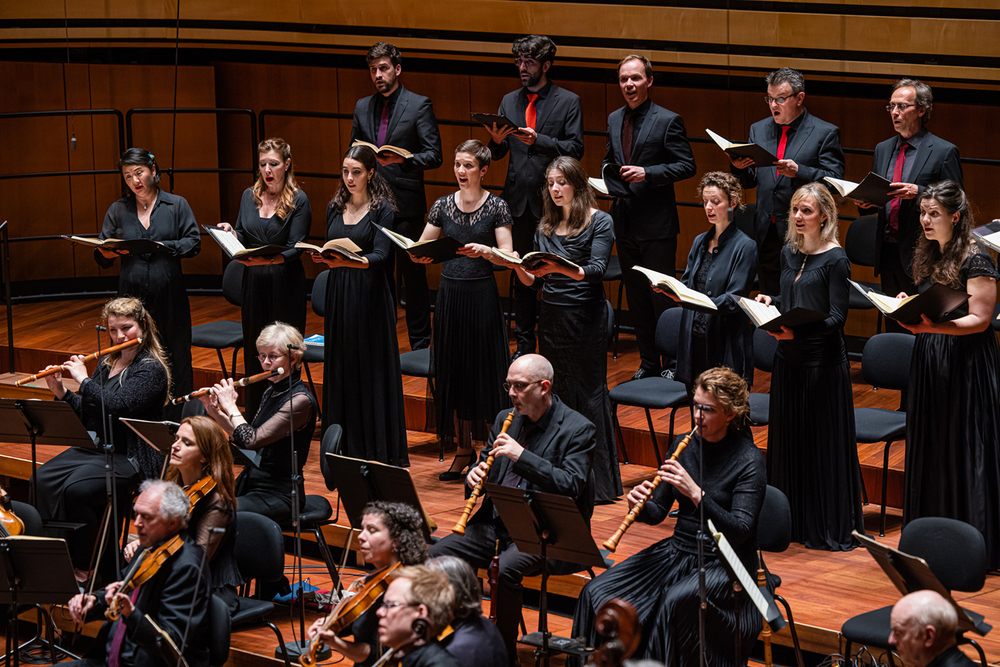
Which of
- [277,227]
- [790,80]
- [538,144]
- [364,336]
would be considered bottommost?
[364,336]

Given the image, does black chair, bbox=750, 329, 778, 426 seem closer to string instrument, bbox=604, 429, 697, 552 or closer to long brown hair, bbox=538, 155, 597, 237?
long brown hair, bbox=538, 155, 597, 237

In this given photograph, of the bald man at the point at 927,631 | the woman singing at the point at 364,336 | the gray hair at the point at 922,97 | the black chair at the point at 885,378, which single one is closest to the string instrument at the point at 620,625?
the bald man at the point at 927,631

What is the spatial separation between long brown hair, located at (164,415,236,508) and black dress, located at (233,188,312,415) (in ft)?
5.34

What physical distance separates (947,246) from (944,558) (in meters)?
1.19

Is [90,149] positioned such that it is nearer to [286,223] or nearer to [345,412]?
[286,223]

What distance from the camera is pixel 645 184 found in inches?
235

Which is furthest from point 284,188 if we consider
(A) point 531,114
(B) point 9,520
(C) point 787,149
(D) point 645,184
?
(C) point 787,149

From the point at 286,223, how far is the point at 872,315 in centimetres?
310

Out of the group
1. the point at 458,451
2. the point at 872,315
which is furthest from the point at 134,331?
the point at 872,315

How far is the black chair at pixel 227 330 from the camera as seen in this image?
6.44 metres

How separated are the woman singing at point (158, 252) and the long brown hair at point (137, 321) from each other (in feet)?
2.58

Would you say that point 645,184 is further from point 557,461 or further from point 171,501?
point 171,501

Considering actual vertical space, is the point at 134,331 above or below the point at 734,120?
below

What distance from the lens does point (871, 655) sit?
398 cm
